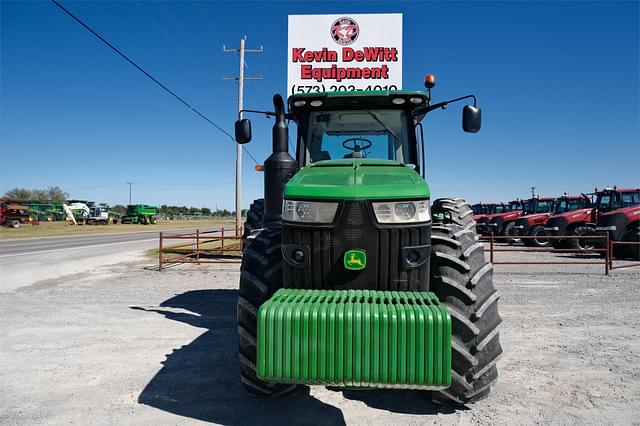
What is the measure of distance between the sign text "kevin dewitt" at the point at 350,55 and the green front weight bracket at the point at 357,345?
22.0 ft

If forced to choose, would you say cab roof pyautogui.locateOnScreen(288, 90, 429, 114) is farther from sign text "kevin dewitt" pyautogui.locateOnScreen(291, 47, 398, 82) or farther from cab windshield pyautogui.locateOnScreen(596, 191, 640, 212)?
cab windshield pyautogui.locateOnScreen(596, 191, 640, 212)

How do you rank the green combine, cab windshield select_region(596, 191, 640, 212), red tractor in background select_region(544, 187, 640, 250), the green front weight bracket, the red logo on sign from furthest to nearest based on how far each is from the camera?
the green combine → red tractor in background select_region(544, 187, 640, 250) → cab windshield select_region(596, 191, 640, 212) → the red logo on sign → the green front weight bracket

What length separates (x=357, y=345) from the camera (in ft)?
7.95

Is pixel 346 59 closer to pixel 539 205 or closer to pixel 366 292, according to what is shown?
pixel 366 292

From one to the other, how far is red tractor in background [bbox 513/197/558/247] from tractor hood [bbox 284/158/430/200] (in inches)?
657

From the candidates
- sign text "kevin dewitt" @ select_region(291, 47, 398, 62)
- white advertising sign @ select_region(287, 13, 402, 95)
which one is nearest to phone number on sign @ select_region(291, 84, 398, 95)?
white advertising sign @ select_region(287, 13, 402, 95)

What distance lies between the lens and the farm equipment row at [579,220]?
530 inches

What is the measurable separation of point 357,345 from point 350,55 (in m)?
6.96

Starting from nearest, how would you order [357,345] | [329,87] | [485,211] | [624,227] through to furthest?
[357,345]
[329,87]
[624,227]
[485,211]

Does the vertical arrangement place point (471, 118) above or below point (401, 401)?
above

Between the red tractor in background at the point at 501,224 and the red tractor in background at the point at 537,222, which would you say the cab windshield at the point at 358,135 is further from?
the red tractor in background at the point at 501,224

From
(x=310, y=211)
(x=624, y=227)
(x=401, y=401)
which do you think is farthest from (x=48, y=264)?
(x=624, y=227)

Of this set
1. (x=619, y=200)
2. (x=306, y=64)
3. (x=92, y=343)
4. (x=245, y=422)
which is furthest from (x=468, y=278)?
(x=619, y=200)

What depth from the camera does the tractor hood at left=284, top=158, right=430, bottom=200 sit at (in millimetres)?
2901
